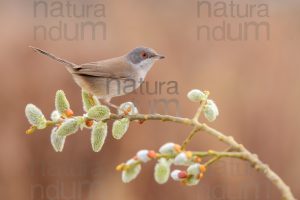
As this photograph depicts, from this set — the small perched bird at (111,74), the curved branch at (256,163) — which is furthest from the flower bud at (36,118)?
the small perched bird at (111,74)

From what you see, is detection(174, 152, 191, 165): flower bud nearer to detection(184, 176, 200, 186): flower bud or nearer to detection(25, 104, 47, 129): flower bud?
detection(184, 176, 200, 186): flower bud

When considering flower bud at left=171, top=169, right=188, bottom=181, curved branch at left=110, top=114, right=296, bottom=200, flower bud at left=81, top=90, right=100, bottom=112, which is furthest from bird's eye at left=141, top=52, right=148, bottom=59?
flower bud at left=171, top=169, right=188, bottom=181

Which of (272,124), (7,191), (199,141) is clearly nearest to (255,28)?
(272,124)

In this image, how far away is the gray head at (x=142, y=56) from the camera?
3.09 m

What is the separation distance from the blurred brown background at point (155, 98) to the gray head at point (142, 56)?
2.82 metres

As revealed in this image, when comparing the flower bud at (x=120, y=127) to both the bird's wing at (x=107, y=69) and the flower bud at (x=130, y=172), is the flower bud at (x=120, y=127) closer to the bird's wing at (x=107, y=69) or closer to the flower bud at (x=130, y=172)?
the flower bud at (x=130, y=172)

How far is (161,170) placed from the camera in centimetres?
117

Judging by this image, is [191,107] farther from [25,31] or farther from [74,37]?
[25,31]

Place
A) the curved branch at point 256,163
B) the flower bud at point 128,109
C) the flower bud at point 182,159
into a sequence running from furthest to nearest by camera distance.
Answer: the flower bud at point 128,109 < the flower bud at point 182,159 < the curved branch at point 256,163

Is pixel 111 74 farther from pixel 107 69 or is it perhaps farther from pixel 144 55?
pixel 144 55

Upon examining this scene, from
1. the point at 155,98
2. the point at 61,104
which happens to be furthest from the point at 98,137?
the point at 155,98

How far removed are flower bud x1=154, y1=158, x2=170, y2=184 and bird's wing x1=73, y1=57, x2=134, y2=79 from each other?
1530 millimetres

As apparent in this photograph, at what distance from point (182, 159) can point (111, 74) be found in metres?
1.77

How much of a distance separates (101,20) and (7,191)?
2.58 meters
